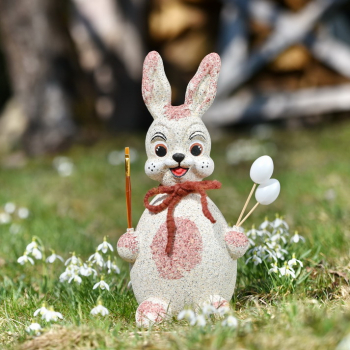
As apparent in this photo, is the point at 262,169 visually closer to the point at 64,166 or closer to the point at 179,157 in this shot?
the point at 179,157

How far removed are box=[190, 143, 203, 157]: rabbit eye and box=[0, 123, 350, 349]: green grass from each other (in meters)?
0.84

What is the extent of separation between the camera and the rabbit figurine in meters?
2.69

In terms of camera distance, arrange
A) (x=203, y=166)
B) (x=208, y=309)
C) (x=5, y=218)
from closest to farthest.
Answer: (x=208, y=309) < (x=203, y=166) < (x=5, y=218)

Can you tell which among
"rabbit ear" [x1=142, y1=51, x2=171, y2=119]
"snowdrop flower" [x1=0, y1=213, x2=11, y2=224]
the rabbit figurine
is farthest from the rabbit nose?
"snowdrop flower" [x1=0, y1=213, x2=11, y2=224]

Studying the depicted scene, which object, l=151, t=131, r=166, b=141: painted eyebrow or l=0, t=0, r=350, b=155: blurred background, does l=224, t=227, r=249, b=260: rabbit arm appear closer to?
l=151, t=131, r=166, b=141: painted eyebrow

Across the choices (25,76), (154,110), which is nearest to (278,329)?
(154,110)

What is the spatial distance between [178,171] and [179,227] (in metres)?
0.30

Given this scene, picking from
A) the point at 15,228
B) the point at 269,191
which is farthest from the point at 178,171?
the point at 15,228

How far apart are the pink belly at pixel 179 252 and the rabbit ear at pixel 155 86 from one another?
2.12ft

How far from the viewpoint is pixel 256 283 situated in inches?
125

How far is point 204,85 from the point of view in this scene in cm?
287

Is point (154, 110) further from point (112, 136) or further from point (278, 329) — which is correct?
point (112, 136)

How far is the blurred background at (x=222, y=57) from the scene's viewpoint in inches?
363

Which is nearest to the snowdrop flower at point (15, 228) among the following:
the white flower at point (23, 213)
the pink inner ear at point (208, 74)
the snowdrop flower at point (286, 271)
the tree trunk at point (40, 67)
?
the white flower at point (23, 213)
